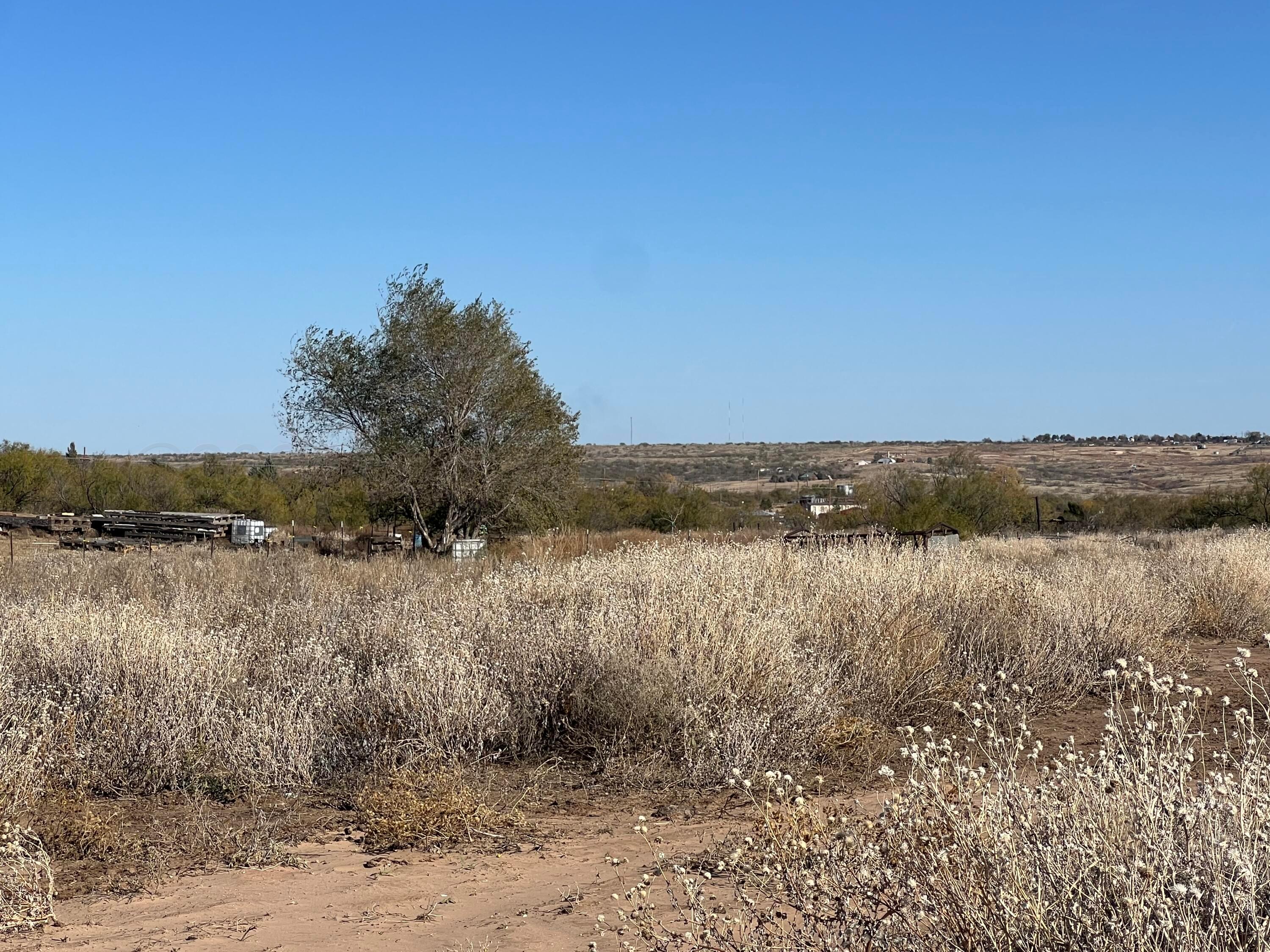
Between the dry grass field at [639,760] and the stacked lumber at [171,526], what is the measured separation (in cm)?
1883

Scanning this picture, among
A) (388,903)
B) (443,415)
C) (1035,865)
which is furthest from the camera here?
(443,415)

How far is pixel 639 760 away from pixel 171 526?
26742mm

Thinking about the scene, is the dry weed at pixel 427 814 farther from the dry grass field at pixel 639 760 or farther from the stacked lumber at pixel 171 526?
the stacked lumber at pixel 171 526

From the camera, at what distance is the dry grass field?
117 inches

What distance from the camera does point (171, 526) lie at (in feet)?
99.9

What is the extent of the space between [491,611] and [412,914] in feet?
13.9

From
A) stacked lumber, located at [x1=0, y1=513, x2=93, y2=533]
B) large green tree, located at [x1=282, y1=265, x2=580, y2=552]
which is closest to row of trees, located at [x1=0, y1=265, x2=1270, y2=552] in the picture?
large green tree, located at [x1=282, y1=265, x2=580, y2=552]

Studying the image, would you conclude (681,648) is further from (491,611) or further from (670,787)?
(491,611)

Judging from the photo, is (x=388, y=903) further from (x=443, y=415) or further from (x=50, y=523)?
(x=50, y=523)

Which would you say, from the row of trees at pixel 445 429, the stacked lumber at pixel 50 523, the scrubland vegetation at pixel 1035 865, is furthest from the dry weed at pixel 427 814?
the stacked lumber at pixel 50 523

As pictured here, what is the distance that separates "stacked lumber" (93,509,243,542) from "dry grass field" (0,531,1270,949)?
1883 centimetres

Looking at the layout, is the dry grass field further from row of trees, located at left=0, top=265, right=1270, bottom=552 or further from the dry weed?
row of trees, located at left=0, top=265, right=1270, bottom=552

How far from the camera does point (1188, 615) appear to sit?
493 inches

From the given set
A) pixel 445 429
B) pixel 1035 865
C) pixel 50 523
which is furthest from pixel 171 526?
pixel 1035 865
